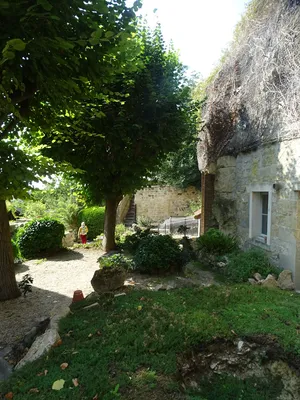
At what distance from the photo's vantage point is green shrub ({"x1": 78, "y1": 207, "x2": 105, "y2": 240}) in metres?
12.9

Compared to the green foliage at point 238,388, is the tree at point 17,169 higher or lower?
higher

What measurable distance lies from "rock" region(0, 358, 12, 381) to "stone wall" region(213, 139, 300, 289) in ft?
16.4

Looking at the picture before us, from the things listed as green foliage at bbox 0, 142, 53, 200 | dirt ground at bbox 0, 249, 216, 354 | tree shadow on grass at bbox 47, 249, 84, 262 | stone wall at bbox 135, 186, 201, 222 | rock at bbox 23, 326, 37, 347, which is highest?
green foliage at bbox 0, 142, 53, 200

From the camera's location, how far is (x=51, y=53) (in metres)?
2.97

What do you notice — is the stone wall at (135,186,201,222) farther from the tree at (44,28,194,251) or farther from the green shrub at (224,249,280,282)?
the green shrub at (224,249,280,282)

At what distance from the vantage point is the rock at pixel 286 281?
202 inches

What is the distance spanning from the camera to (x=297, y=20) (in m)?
5.50

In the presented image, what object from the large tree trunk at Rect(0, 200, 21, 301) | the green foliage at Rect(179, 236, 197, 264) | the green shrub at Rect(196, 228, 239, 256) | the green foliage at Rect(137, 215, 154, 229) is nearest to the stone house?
the green shrub at Rect(196, 228, 239, 256)

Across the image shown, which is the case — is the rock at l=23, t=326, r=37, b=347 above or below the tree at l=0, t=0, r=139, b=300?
below

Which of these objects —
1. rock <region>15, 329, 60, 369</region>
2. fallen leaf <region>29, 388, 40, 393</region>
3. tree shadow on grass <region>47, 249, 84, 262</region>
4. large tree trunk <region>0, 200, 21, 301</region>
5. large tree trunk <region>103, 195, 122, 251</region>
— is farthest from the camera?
large tree trunk <region>103, 195, 122, 251</region>

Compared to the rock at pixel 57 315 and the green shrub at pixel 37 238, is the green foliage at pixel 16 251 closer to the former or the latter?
the green shrub at pixel 37 238

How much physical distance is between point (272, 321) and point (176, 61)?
6.98 meters

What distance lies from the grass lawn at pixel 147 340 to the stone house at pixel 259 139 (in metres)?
2.16

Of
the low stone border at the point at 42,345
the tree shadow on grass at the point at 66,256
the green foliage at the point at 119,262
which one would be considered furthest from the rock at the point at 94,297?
the tree shadow on grass at the point at 66,256
